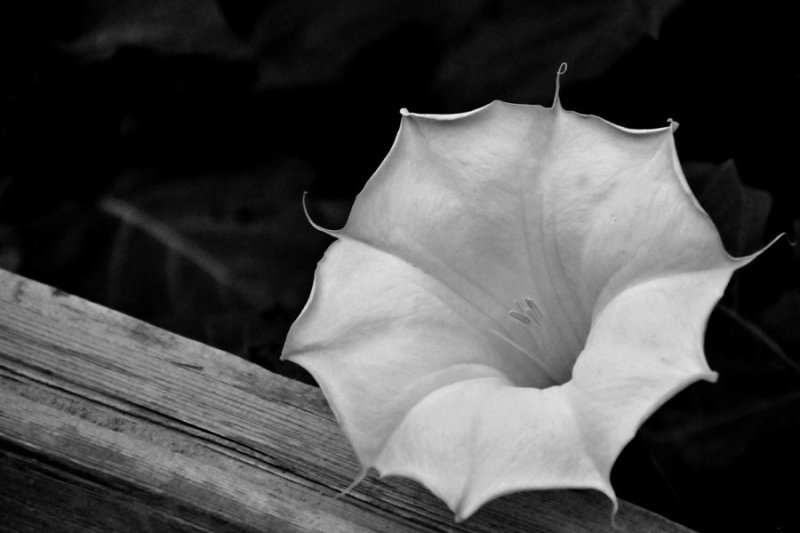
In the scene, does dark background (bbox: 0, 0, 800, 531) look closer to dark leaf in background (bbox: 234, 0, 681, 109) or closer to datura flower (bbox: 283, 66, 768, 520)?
dark leaf in background (bbox: 234, 0, 681, 109)

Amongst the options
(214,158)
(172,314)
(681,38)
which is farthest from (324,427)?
(681,38)

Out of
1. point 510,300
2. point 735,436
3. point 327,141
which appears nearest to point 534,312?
point 510,300

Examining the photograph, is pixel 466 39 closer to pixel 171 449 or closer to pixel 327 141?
pixel 327 141

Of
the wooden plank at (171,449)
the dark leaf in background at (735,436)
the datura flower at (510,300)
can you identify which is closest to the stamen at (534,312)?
the datura flower at (510,300)

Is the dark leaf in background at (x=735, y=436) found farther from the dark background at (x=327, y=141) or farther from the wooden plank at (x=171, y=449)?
the wooden plank at (x=171, y=449)

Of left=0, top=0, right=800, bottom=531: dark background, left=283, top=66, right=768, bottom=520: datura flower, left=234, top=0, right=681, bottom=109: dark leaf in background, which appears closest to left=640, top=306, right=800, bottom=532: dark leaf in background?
left=0, top=0, right=800, bottom=531: dark background
